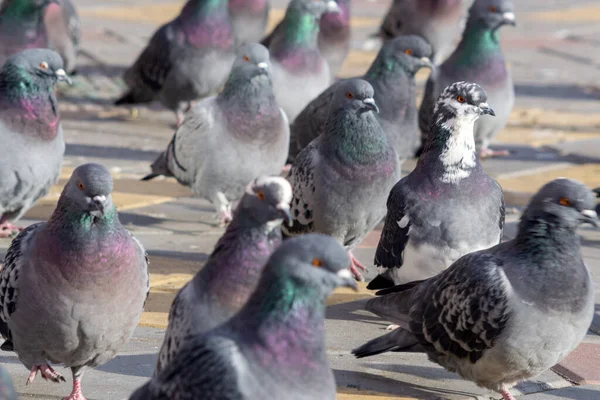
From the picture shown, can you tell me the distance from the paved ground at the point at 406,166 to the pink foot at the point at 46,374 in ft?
0.15

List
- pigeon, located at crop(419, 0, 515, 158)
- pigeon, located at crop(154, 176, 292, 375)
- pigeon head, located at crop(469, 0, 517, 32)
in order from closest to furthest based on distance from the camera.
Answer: pigeon, located at crop(154, 176, 292, 375), pigeon, located at crop(419, 0, 515, 158), pigeon head, located at crop(469, 0, 517, 32)

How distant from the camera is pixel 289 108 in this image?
9.48 meters

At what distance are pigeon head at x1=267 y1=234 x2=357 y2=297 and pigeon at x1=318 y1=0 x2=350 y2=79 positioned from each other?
8101 millimetres

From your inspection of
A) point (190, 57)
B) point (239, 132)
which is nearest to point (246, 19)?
point (190, 57)

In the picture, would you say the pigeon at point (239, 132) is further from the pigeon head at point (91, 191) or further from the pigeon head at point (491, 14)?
the pigeon head at point (91, 191)

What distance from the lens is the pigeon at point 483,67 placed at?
9367 mm

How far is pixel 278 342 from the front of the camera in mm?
3418

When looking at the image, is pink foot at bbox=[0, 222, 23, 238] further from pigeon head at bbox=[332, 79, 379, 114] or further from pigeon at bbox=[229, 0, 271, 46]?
pigeon at bbox=[229, 0, 271, 46]

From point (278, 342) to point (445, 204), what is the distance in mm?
2398

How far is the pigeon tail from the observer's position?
519cm

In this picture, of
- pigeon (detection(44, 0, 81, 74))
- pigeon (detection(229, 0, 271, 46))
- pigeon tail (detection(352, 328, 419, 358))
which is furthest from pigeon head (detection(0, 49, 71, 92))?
pigeon (detection(229, 0, 271, 46))

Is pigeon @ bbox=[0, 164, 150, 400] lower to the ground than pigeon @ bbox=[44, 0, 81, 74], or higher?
higher

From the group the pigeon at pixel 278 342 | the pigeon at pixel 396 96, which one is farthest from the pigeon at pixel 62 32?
the pigeon at pixel 278 342

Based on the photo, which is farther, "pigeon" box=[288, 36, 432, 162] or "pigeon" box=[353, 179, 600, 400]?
"pigeon" box=[288, 36, 432, 162]
